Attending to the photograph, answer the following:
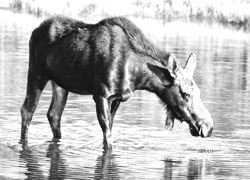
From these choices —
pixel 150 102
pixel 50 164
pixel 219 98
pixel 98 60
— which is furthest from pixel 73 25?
pixel 219 98

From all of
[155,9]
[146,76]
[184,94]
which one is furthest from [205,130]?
[155,9]

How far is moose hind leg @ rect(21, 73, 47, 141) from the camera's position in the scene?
484 inches

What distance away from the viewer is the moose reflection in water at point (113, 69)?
11.2 meters

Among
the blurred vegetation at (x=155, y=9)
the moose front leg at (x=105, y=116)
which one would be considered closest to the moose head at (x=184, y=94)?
the moose front leg at (x=105, y=116)

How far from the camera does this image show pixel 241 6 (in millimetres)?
41562

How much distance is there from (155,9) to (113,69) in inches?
1224

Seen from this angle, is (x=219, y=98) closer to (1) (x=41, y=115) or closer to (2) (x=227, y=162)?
(1) (x=41, y=115)

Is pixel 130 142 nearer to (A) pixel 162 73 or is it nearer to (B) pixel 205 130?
(A) pixel 162 73

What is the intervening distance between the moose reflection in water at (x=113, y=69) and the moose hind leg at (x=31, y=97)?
0.08m

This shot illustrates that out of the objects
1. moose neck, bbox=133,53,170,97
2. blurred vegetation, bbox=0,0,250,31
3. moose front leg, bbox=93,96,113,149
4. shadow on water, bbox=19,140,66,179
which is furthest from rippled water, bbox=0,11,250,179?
blurred vegetation, bbox=0,0,250,31

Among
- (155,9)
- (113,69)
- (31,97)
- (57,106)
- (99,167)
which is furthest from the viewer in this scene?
(155,9)

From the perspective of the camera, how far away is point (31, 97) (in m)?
12.5

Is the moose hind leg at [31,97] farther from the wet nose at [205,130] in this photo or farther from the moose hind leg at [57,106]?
the wet nose at [205,130]

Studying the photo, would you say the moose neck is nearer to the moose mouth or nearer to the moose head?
the moose head
